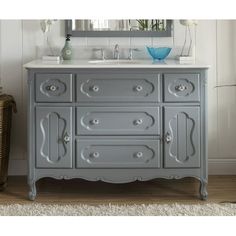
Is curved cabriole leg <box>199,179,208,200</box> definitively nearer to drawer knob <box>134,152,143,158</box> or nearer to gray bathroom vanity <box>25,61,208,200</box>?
gray bathroom vanity <box>25,61,208,200</box>

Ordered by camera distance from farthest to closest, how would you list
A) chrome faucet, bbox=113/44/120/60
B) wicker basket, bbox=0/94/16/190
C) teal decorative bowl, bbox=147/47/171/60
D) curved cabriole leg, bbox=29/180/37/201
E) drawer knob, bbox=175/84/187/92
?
chrome faucet, bbox=113/44/120/60
teal decorative bowl, bbox=147/47/171/60
wicker basket, bbox=0/94/16/190
curved cabriole leg, bbox=29/180/37/201
drawer knob, bbox=175/84/187/92

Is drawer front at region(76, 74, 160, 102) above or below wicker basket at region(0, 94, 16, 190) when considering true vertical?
above

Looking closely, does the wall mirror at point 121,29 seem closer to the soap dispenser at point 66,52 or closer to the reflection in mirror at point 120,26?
the reflection in mirror at point 120,26

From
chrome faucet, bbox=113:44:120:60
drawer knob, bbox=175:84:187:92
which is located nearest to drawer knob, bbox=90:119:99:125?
drawer knob, bbox=175:84:187:92

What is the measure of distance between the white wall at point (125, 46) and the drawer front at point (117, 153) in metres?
0.89

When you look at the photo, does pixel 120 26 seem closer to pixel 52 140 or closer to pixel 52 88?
pixel 52 88

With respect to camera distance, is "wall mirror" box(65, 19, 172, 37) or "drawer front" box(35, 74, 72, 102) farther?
"wall mirror" box(65, 19, 172, 37)

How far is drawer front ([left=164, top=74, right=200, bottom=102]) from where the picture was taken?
2.71 meters

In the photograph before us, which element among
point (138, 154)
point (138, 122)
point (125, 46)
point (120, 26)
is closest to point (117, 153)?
point (138, 154)

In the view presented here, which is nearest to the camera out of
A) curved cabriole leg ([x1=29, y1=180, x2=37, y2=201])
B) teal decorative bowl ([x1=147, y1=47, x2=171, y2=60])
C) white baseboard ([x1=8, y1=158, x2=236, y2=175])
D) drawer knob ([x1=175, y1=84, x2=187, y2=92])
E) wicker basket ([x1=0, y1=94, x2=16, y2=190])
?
drawer knob ([x1=175, y1=84, x2=187, y2=92])

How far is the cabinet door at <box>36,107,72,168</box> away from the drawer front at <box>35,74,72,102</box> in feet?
0.34

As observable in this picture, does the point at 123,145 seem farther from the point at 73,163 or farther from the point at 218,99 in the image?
the point at 218,99

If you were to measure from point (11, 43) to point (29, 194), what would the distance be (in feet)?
4.08

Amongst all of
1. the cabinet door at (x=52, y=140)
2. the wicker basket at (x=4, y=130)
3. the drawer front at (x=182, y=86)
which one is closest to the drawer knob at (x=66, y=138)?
the cabinet door at (x=52, y=140)
